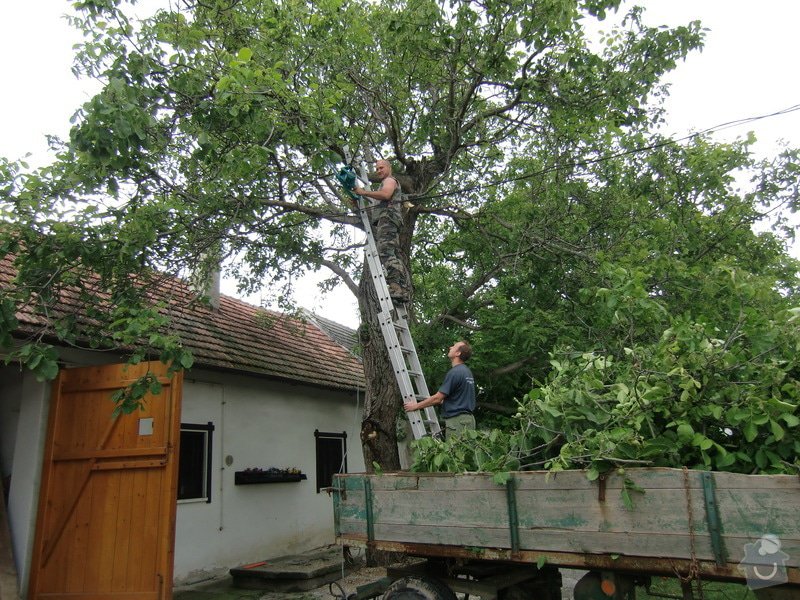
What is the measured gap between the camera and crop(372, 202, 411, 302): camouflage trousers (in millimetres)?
6770

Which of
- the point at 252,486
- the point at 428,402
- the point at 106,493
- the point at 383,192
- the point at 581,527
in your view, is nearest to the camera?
the point at 581,527

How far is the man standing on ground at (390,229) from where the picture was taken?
6727mm

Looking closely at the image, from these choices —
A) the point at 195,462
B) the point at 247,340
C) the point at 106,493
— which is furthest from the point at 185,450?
the point at 247,340

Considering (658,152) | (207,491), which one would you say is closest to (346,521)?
(207,491)

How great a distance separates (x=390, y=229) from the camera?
720cm

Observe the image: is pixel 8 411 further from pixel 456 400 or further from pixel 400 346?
pixel 456 400

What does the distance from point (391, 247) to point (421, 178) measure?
1.85 metres

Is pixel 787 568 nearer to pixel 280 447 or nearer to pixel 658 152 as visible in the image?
pixel 658 152

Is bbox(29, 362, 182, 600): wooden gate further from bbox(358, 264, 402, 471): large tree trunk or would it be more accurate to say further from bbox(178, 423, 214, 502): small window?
bbox(358, 264, 402, 471): large tree trunk

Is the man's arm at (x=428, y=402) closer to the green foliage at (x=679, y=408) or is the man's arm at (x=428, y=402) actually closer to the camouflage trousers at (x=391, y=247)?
the green foliage at (x=679, y=408)

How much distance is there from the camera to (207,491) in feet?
27.6

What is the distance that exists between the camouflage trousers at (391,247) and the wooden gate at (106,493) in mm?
2566

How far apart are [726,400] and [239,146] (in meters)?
4.82

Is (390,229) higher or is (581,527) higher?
(390,229)
